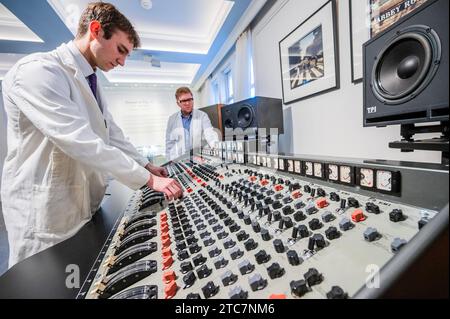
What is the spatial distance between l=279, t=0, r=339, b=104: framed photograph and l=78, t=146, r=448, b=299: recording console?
3.68 ft

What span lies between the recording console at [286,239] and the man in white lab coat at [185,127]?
2.03 m

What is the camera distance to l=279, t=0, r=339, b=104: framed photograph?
1395 millimetres

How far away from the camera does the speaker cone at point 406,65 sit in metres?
0.49

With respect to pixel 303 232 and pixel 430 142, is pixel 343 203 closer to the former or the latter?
pixel 303 232

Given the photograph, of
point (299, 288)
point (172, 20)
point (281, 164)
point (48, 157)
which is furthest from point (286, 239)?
point (172, 20)

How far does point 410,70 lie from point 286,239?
59 cm

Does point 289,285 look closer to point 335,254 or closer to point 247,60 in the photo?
point 335,254

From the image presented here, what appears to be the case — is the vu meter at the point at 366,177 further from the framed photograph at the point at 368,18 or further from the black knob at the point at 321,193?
the framed photograph at the point at 368,18

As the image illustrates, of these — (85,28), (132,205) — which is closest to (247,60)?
(85,28)

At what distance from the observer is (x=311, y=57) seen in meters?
1.60

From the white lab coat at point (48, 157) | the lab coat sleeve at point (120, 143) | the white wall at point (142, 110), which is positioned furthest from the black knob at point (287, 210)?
the white wall at point (142, 110)

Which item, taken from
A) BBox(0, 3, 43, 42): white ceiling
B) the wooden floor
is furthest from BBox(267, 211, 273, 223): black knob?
BBox(0, 3, 43, 42): white ceiling

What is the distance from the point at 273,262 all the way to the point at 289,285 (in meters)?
0.06

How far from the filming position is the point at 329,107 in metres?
1.49
